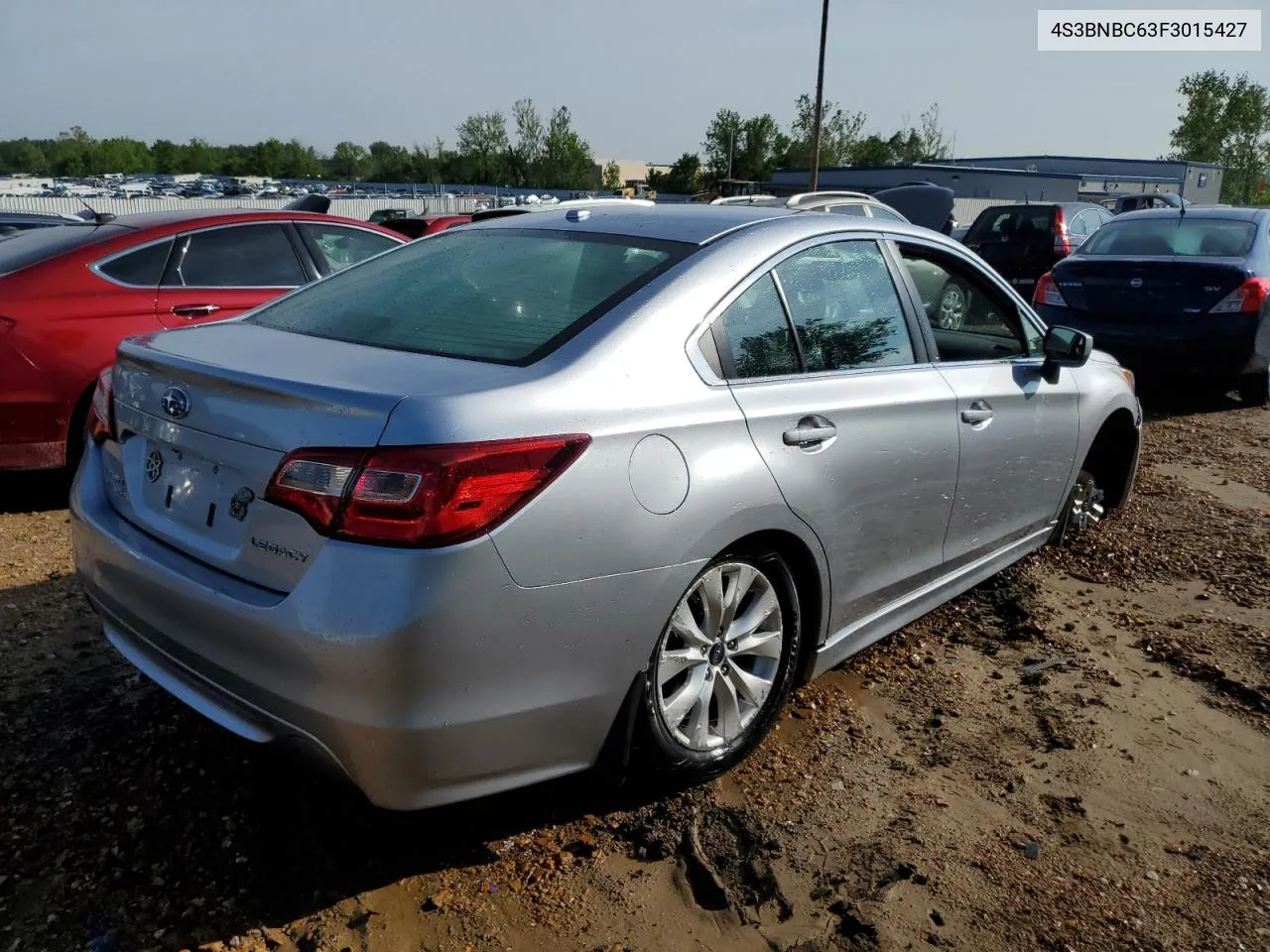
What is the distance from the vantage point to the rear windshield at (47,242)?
5.16 meters

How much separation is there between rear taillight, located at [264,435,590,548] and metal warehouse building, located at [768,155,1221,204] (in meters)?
44.0

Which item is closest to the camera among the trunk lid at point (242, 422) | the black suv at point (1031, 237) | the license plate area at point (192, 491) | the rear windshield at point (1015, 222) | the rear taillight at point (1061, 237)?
the trunk lid at point (242, 422)

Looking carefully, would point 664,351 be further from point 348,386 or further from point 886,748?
point 886,748

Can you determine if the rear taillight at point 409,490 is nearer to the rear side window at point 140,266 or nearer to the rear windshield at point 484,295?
the rear windshield at point 484,295

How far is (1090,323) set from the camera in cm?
845

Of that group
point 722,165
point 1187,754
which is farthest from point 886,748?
point 722,165

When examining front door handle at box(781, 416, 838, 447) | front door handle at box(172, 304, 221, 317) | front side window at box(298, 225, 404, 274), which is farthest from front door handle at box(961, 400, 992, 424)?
front door handle at box(172, 304, 221, 317)

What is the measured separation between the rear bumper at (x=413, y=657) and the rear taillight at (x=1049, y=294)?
7.35m

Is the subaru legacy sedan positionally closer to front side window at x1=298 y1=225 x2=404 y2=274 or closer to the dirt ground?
the dirt ground

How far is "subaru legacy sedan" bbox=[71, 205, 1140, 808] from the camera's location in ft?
6.94

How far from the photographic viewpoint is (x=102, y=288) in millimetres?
5254

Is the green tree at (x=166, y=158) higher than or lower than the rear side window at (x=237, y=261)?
higher

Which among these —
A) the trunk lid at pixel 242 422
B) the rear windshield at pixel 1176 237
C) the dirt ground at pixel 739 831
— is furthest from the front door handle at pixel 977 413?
the rear windshield at pixel 1176 237

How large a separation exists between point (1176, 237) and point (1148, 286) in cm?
108
